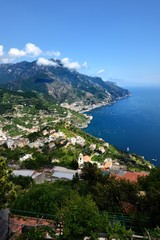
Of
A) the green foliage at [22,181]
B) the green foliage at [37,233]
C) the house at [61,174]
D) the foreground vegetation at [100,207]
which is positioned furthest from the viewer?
the house at [61,174]

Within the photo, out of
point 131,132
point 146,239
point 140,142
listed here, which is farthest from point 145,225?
point 131,132

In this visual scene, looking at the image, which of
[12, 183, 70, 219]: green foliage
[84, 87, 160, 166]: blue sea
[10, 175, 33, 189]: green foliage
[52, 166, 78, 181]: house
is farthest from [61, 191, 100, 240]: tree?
[84, 87, 160, 166]: blue sea

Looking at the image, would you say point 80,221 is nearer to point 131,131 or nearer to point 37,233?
point 37,233

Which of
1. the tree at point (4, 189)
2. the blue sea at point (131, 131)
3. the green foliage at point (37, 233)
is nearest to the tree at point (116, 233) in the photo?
the green foliage at point (37, 233)

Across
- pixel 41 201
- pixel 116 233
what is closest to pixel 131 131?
pixel 41 201

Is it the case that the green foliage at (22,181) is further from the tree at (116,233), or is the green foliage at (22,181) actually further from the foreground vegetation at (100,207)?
the tree at (116,233)

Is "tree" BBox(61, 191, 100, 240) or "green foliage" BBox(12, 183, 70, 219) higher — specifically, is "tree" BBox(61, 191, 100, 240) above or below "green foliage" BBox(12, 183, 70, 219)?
above

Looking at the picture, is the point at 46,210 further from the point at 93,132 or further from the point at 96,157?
the point at 93,132

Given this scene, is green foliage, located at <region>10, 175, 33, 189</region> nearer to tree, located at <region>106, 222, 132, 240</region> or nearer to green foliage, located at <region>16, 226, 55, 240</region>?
green foliage, located at <region>16, 226, 55, 240</region>
